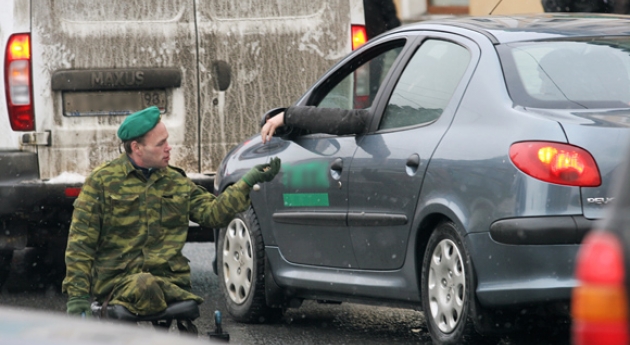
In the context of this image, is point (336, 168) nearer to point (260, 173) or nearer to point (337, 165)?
point (337, 165)

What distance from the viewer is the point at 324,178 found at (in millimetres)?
6867

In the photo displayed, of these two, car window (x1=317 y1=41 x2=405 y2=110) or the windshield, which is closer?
the windshield

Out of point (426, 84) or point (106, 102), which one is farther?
point (106, 102)

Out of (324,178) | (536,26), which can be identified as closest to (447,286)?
(324,178)

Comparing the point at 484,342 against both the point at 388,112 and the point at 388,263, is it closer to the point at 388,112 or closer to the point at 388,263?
the point at 388,263

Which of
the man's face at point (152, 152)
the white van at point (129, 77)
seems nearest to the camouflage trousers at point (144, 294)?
the man's face at point (152, 152)

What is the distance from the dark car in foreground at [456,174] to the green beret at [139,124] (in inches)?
42.0

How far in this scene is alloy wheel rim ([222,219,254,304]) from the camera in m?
7.62

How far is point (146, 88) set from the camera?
8734 mm

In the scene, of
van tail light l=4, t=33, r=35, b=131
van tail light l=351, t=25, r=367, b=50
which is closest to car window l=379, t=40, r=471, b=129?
van tail light l=351, t=25, r=367, b=50

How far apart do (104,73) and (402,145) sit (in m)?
2.96

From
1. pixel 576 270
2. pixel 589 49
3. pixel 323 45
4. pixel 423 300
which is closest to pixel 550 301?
pixel 576 270

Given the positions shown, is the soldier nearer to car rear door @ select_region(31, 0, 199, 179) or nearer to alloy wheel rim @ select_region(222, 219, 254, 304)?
alloy wheel rim @ select_region(222, 219, 254, 304)

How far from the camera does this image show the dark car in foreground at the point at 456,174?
5.43 metres
